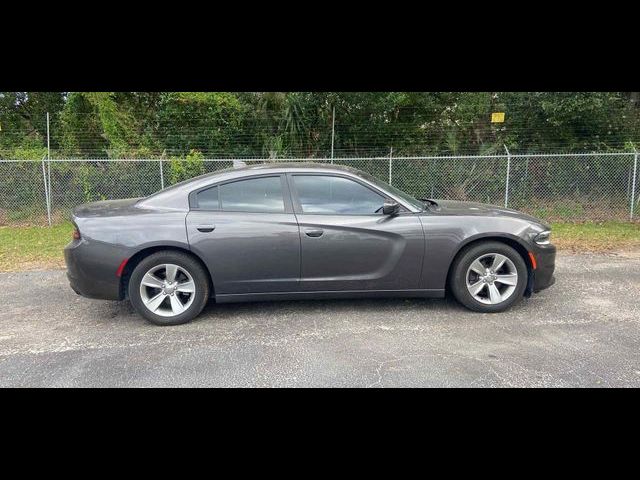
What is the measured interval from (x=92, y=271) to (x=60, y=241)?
14.7 feet

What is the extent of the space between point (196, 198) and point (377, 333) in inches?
85.8

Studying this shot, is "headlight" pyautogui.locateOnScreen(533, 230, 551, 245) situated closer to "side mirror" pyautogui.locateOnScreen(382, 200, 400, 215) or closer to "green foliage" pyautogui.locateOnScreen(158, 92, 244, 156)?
"side mirror" pyautogui.locateOnScreen(382, 200, 400, 215)

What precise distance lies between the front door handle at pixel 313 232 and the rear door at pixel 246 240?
11 cm

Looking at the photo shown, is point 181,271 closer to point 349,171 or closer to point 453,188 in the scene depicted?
point 349,171


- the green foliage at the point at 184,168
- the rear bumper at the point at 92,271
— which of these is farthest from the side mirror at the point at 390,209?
the green foliage at the point at 184,168

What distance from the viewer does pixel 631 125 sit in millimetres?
10547

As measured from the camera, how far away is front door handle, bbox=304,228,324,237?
4.03 meters

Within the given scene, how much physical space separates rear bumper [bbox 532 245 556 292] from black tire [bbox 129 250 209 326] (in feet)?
10.8

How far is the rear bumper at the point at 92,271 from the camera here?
3924 millimetres

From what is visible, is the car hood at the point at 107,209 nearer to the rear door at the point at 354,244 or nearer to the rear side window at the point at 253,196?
the rear side window at the point at 253,196

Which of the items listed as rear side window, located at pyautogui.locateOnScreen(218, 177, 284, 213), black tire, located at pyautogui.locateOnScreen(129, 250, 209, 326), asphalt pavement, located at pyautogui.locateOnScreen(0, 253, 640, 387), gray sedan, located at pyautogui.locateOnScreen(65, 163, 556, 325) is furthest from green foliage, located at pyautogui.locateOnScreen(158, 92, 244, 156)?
black tire, located at pyautogui.locateOnScreen(129, 250, 209, 326)

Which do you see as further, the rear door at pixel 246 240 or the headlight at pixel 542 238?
the headlight at pixel 542 238

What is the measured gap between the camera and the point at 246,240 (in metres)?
4.00

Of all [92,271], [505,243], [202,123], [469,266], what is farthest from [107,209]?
[202,123]
